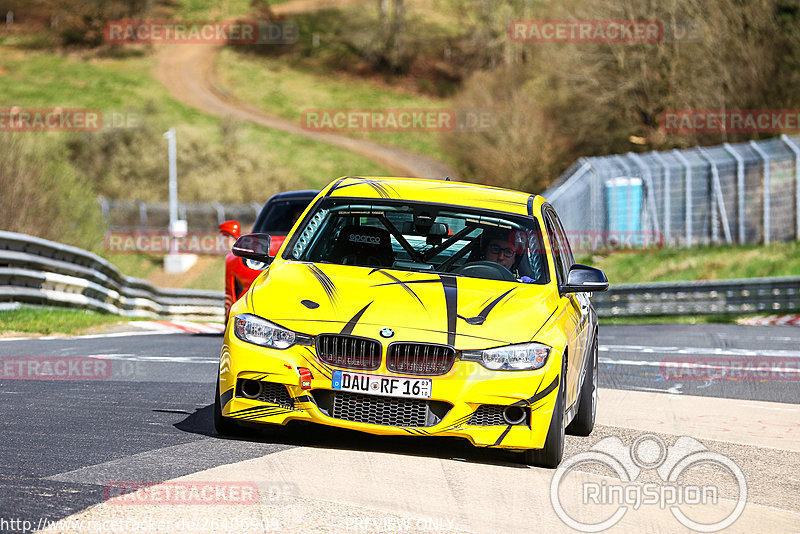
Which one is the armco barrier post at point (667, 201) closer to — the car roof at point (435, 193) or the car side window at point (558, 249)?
the car side window at point (558, 249)

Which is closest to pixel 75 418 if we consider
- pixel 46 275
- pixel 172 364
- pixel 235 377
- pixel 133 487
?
pixel 235 377

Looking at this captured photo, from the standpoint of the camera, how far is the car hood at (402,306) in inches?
272

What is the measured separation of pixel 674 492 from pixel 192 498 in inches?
98.0

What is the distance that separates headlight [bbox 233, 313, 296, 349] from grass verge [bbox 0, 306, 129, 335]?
10.3 meters

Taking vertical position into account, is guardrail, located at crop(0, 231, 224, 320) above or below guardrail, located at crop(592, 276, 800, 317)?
above

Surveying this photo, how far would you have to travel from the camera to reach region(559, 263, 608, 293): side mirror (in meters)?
7.98

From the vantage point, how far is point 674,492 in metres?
6.52

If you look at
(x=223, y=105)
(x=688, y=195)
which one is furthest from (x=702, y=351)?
(x=223, y=105)

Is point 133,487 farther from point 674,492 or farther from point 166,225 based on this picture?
point 166,225

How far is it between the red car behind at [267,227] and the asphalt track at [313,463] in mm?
2403

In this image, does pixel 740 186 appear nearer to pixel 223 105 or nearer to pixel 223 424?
pixel 223 424
